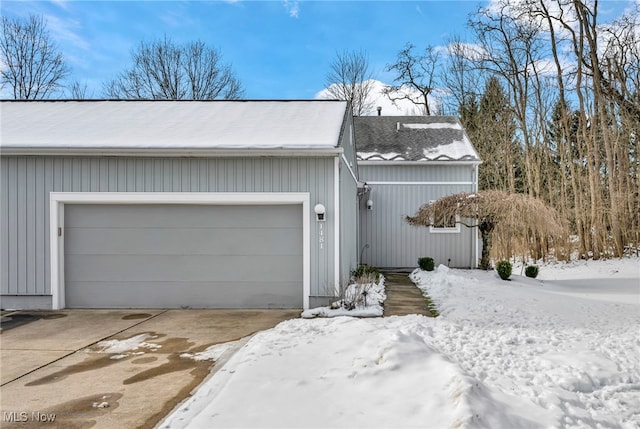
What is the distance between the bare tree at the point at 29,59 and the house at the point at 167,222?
44.8 ft

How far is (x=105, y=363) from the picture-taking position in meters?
3.90

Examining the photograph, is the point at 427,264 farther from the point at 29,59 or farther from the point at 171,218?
the point at 29,59

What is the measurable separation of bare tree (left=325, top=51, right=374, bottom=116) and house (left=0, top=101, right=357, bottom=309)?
47.8 ft

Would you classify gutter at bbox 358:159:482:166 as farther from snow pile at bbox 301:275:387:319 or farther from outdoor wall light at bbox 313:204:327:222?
snow pile at bbox 301:275:387:319

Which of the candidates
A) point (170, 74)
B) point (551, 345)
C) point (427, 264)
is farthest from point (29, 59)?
point (551, 345)

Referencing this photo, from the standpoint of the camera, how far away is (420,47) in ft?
62.1

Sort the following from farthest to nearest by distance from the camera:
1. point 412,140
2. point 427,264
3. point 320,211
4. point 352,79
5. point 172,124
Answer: point 352,79 → point 412,140 → point 427,264 → point 172,124 → point 320,211

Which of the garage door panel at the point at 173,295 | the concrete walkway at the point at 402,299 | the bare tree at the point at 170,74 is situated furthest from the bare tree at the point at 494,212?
the bare tree at the point at 170,74

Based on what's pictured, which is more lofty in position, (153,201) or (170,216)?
(153,201)

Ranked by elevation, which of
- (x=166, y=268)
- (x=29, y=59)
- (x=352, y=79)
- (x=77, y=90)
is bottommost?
(x=166, y=268)

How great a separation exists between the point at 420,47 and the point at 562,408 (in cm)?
1936

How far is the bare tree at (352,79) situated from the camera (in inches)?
794

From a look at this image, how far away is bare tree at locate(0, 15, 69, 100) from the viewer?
16.6 meters

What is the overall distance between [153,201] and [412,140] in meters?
8.37
